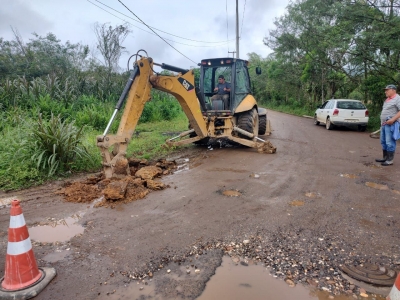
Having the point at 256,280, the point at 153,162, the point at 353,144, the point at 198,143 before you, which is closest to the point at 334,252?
the point at 256,280

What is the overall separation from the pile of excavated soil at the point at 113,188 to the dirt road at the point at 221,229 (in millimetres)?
168

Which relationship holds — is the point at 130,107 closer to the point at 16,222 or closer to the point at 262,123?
the point at 16,222

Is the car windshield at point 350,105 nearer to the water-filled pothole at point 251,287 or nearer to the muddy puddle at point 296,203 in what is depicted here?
the muddy puddle at point 296,203

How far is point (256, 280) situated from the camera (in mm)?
2693

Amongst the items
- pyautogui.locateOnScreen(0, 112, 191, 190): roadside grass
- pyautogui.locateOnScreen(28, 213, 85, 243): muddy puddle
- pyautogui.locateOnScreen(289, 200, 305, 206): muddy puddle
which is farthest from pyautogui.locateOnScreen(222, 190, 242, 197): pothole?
pyautogui.locateOnScreen(0, 112, 191, 190): roadside grass

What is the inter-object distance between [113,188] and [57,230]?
3.50ft

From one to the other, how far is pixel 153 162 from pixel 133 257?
13.7 ft

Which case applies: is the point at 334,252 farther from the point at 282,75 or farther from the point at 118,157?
the point at 282,75

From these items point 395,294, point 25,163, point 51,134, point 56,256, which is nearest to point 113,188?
point 56,256

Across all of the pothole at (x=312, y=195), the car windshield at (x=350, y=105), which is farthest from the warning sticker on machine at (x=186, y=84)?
the car windshield at (x=350, y=105)

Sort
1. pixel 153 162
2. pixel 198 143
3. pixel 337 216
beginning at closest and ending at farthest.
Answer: pixel 337 216 → pixel 153 162 → pixel 198 143

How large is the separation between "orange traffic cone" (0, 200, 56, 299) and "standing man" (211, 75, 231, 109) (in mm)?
6861

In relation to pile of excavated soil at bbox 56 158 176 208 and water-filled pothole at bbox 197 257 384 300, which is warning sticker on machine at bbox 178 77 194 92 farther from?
water-filled pothole at bbox 197 257 384 300

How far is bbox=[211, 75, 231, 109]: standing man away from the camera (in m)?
8.76
